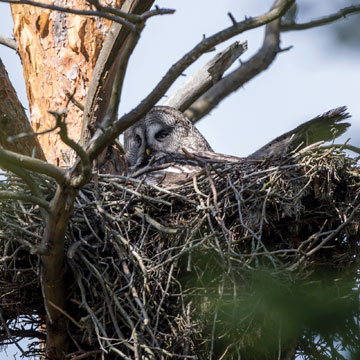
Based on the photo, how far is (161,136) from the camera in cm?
466

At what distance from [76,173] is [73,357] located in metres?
1.23

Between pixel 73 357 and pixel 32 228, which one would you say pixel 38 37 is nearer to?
pixel 32 228

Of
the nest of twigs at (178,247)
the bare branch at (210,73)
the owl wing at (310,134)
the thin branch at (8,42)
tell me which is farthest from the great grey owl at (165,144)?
the thin branch at (8,42)

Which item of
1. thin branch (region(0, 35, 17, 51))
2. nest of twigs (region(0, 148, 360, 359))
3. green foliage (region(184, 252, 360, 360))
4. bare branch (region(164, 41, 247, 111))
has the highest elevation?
thin branch (region(0, 35, 17, 51))

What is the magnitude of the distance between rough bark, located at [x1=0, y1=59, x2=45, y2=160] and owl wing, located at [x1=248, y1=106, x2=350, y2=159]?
4.44 ft

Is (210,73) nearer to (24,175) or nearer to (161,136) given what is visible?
(161,136)

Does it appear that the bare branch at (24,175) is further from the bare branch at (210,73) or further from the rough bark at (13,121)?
the bare branch at (210,73)

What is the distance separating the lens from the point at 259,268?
2.59 m

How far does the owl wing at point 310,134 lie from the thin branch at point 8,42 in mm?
2254

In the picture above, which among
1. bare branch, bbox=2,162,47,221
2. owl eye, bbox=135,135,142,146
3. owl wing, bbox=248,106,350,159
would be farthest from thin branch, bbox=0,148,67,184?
owl eye, bbox=135,135,142,146

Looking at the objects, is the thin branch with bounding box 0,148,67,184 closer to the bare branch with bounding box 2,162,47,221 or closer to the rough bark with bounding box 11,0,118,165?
the bare branch with bounding box 2,162,47,221

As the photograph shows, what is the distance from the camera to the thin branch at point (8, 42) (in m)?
4.56

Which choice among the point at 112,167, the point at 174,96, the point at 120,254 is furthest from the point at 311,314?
the point at 174,96

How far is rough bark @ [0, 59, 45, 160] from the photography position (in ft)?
11.5
